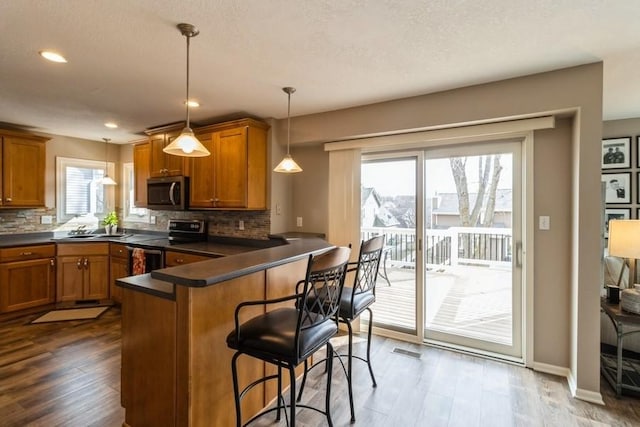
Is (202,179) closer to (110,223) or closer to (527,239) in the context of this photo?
(110,223)

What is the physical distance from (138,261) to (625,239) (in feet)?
15.7

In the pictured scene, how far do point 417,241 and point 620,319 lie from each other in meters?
1.59

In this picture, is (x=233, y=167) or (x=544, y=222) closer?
(x=544, y=222)

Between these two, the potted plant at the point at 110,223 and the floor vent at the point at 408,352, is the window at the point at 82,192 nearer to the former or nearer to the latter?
the potted plant at the point at 110,223

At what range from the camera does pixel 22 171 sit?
4.01 meters

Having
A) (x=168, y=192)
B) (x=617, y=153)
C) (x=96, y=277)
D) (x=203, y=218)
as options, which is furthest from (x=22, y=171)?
(x=617, y=153)

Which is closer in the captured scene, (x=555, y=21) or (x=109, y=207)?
(x=555, y=21)

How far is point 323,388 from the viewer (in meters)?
2.34

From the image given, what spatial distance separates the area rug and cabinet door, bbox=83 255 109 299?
0.23 metres

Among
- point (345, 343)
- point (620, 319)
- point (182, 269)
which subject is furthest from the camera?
point (345, 343)

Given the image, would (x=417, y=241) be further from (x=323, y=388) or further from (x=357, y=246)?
(x=323, y=388)

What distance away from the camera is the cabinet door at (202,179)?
12.1 feet

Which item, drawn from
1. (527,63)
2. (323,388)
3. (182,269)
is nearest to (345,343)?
Result: (323,388)

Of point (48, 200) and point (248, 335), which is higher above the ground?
point (48, 200)
